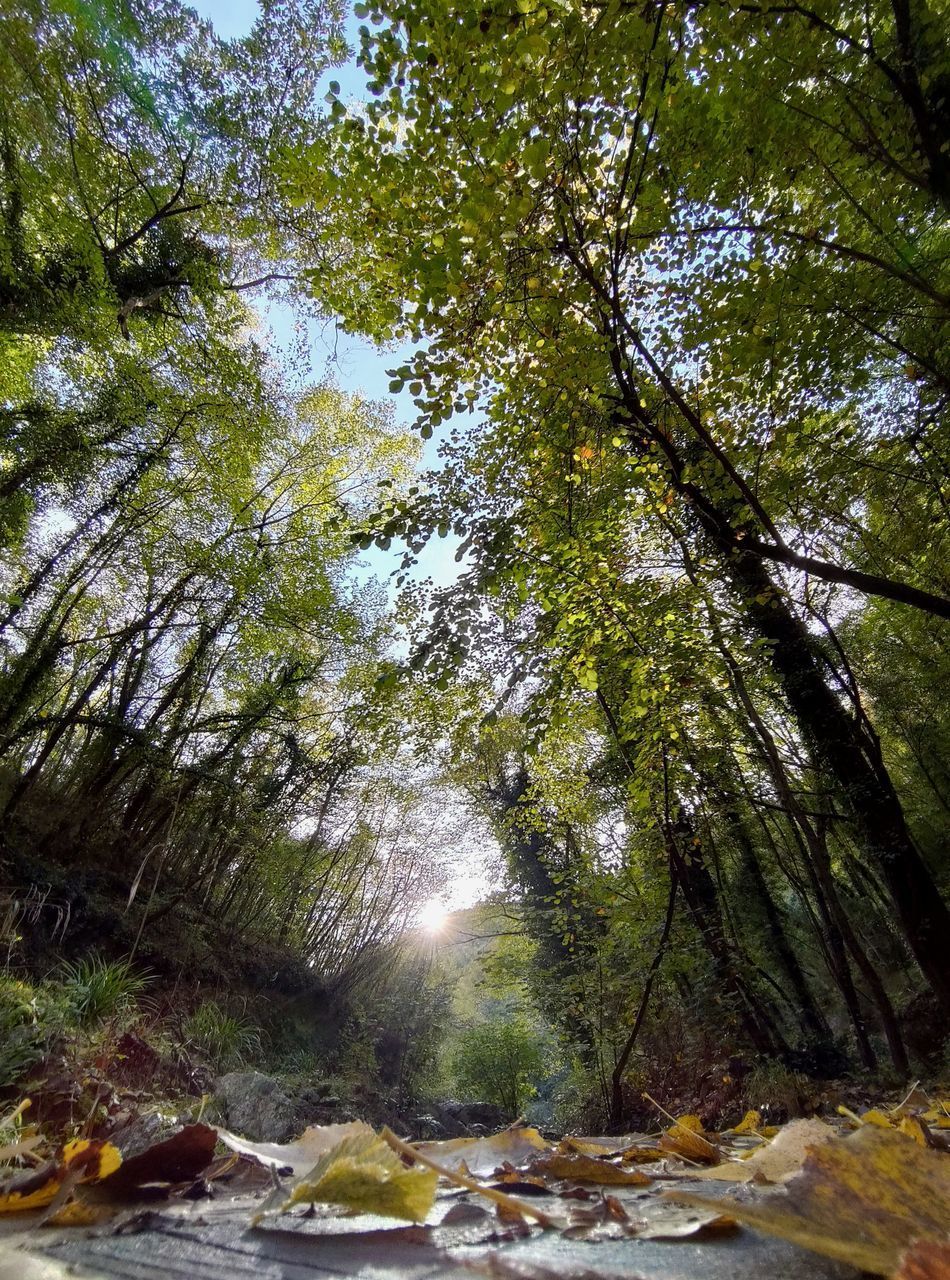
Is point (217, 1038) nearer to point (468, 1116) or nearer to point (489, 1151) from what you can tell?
point (489, 1151)

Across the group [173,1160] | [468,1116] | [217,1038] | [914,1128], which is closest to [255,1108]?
[217,1038]

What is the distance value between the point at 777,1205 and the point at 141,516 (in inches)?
436

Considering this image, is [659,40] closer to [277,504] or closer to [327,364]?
[327,364]

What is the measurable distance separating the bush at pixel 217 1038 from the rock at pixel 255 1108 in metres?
1.08

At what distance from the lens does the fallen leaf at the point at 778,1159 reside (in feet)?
2.00

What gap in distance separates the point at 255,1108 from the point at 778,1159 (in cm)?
652

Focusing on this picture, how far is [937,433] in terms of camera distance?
5.18 m

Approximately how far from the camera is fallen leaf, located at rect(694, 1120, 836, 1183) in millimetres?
Answer: 610

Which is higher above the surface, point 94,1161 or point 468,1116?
point 94,1161

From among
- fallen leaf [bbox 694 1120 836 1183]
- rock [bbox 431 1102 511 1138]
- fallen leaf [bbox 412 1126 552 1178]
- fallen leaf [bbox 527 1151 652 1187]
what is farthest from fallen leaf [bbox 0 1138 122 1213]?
rock [bbox 431 1102 511 1138]

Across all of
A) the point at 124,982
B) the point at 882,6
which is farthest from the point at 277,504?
the point at 882,6

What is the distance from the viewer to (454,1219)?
20.4 inches

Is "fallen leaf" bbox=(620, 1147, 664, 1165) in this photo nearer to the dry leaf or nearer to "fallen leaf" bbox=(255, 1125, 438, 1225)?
the dry leaf

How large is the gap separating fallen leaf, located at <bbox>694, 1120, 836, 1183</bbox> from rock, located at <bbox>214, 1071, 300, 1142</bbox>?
5.79m
